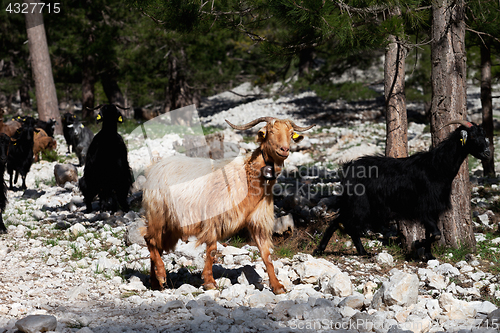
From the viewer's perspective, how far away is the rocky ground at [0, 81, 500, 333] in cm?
363

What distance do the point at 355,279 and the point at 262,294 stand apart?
1403 mm

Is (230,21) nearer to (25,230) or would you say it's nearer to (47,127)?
(25,230)

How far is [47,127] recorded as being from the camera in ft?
49.8

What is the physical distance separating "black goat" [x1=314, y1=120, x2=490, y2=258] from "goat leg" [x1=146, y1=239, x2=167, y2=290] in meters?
2.30

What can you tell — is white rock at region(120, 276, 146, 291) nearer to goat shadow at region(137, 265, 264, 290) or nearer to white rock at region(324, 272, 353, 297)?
goat shadow at region(137, 265, 264, 290)

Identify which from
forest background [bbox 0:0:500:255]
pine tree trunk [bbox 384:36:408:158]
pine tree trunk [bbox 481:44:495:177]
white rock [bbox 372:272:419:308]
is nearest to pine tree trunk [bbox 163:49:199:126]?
forest background [bbox 0:0:500:255]

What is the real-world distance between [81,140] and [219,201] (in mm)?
9402

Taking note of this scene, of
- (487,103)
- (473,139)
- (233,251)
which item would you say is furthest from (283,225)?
(487,103)

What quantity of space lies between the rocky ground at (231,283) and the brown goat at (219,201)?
0.47m

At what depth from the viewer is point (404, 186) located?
6.02 m

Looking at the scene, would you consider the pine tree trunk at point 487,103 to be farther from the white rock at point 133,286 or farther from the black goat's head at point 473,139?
the white rock at point 133,286

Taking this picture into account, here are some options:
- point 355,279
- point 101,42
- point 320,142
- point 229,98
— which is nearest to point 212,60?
point 101,42


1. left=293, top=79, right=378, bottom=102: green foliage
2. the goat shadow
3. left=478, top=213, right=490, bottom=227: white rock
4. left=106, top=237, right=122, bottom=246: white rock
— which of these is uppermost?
left=293, top=79, right=378, bottom=102: green foliage

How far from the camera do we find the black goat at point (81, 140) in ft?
40.8
